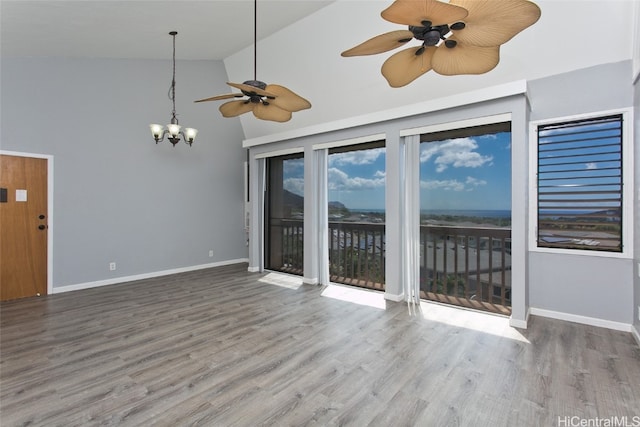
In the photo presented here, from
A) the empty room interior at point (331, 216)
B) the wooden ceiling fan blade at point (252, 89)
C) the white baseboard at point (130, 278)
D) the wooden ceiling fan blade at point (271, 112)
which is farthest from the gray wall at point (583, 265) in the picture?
the white baseboard at point (130, 278)

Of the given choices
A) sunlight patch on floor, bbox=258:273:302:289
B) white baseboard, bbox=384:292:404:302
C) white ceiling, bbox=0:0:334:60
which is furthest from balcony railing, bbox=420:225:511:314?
white ceiling, bbox=0:0:334:60

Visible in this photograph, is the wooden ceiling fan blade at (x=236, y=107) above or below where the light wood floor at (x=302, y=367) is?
above

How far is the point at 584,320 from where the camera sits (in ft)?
11.0

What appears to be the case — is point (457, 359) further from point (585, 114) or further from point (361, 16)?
point (361, 16)

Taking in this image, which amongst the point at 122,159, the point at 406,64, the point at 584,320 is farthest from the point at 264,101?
the point at 584,320

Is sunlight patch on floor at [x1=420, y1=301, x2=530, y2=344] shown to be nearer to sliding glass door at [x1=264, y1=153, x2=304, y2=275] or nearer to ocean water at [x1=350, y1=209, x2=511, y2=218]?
ocean water at [x1=350, y1=209, x2=511, y2=218]

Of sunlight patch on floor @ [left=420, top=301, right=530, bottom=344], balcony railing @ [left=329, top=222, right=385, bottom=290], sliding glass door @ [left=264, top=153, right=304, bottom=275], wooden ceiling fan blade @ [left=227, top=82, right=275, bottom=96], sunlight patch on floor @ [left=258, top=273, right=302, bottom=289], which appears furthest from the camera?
sliding glass door @ [left=264, top=153, right=304, bottom=275]

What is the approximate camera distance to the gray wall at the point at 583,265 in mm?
3189

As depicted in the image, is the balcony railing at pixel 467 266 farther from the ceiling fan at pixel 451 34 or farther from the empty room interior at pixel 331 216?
the ceiling fan at pixel 451 34

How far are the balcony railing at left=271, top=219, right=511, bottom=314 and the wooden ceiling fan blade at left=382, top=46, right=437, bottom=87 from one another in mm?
2525

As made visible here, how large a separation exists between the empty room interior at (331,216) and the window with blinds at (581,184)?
0.07 feet

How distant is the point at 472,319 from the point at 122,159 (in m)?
5.66

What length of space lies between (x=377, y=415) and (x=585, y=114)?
11.9 feet

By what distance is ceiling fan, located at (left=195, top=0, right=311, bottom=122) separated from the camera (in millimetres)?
2617
